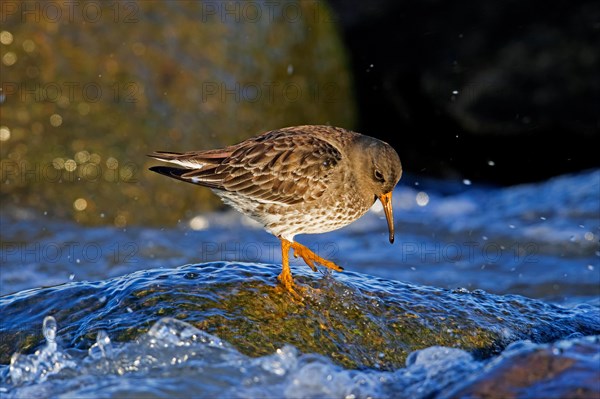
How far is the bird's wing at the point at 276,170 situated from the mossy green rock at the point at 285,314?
0.60 metres

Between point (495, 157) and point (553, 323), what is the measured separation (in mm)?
6181

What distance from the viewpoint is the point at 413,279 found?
30.5 feet

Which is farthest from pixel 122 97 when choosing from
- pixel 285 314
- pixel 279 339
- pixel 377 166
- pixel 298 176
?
pixel 279 339

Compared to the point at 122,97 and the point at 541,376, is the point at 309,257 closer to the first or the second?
the point at 541,376

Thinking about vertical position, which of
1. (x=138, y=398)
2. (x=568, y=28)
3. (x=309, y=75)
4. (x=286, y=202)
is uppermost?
(x=568, y=28)

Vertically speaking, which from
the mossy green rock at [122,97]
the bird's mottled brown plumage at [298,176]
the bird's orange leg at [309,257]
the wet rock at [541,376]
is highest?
the mossy green rock at [122,97]

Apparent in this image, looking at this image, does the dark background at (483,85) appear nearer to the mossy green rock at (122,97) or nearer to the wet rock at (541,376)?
the mossy green rock at (122,97)

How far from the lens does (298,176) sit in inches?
247

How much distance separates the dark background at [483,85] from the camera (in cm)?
1142

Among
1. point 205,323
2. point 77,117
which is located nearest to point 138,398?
point 205,323

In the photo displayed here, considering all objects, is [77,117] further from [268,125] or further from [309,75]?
A: [309,75]

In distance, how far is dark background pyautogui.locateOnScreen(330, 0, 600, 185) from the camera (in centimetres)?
1142

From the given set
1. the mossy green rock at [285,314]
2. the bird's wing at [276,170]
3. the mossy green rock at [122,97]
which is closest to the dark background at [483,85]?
the mossy green rock at [122,97]

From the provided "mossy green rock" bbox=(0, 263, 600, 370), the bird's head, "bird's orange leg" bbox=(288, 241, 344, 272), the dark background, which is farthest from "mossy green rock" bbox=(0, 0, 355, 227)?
"mossy green rock" bbox=(0, 263, 600, 370)
